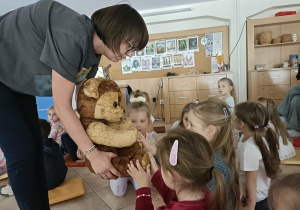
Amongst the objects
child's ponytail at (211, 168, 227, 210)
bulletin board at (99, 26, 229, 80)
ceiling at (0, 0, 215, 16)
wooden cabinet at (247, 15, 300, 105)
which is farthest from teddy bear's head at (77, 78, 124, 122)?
bulletin board at (99, 26, 229, 80)

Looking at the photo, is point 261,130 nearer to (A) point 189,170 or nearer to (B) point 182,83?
(A) point 189,170

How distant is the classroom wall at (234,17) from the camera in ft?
12.1

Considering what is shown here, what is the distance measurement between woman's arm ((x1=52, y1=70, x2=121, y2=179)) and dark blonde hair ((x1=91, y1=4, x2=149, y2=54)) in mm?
198

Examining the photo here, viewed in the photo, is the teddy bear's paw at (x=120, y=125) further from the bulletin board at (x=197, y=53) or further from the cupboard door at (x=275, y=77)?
the bulletin board at (x=197, y=53)

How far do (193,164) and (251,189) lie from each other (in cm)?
61

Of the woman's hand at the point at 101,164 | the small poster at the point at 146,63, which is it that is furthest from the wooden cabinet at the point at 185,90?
the woman's hand at the point at 101,164

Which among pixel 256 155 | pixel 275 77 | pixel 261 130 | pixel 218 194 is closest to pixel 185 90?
pixel 275 77

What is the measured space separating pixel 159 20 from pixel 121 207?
3.70 meters

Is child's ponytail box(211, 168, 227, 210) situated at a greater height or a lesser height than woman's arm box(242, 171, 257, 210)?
greater

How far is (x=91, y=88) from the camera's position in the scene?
2.53 feet

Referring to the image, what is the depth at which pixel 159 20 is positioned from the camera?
414 cm

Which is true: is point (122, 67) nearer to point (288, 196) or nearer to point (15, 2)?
point (15, 2)

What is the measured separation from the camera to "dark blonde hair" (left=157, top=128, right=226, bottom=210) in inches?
25.5

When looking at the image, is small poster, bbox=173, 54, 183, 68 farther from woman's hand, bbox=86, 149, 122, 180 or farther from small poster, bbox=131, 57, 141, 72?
woman's hand, bbox=86, 149, 122, 180
